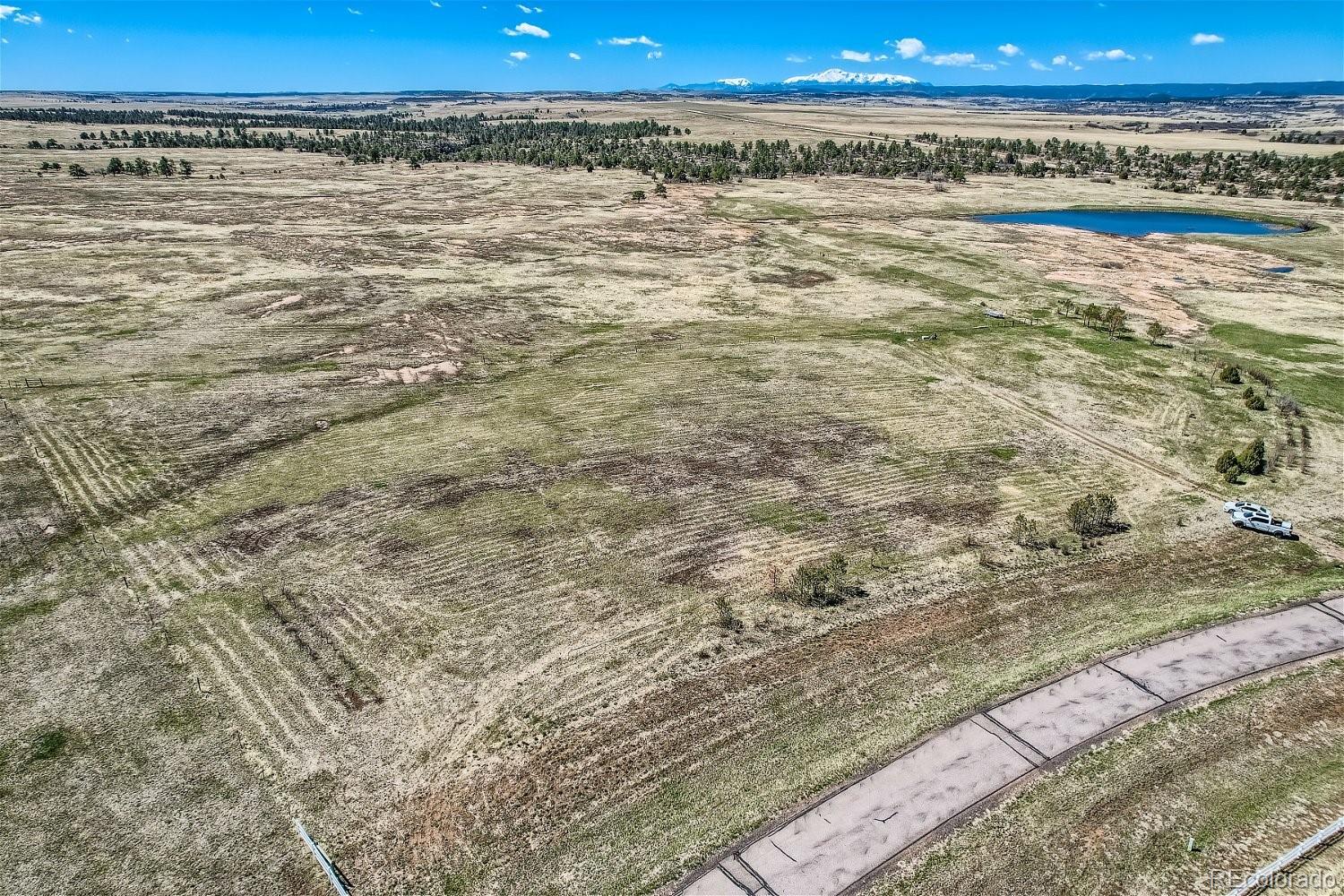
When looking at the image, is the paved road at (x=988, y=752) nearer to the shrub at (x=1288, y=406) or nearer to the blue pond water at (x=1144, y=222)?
the shrub at (x=1288, y=406)

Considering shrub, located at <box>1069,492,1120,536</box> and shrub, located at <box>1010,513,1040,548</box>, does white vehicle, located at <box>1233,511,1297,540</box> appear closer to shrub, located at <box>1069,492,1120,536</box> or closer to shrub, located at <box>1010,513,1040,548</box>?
shrub, located at <box>1069,492,1120,536</box>

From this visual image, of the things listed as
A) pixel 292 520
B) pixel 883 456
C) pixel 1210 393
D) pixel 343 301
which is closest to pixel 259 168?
pixel 343 301

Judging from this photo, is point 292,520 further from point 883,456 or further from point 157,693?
point 883,456

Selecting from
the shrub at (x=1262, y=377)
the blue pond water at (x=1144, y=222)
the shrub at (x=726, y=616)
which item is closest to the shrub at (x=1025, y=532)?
the shrub at (x=726, y=616)

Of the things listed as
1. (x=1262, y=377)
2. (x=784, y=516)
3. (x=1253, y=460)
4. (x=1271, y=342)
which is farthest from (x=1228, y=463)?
(x=1271, y=342)

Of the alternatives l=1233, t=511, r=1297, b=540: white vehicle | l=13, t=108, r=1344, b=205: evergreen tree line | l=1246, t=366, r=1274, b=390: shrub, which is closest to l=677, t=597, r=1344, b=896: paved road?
l=1233, t=511, r=1297, b=540: white vehicle

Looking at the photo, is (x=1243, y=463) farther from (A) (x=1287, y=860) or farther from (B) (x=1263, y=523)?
(A) (x=1287, y=860)
